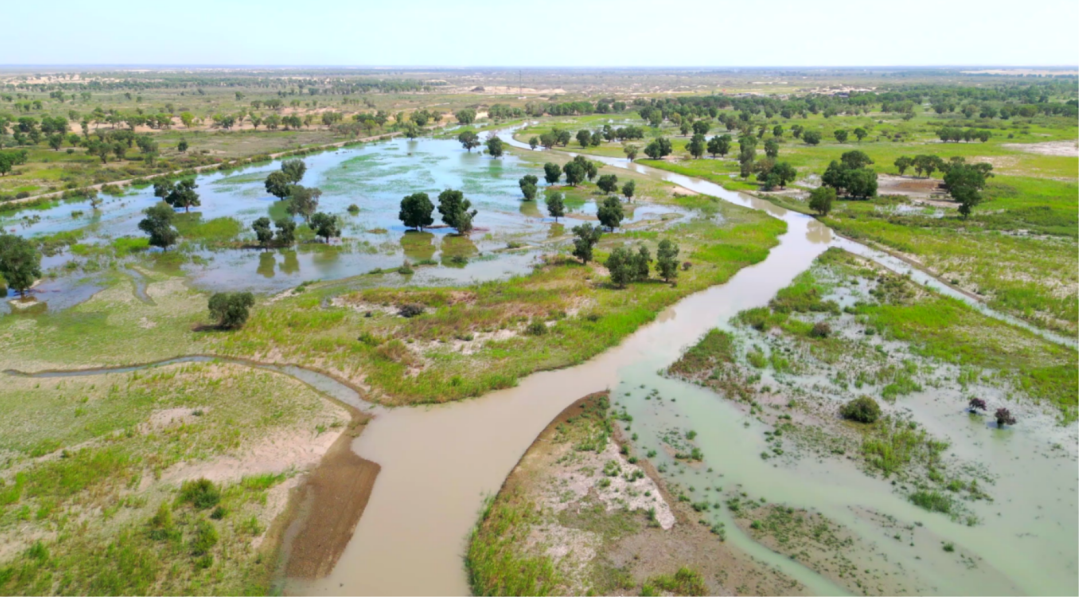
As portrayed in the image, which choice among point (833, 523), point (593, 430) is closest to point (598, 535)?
point (593, 430)

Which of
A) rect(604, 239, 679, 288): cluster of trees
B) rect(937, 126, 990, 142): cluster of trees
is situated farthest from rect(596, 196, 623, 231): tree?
rect(937, 126, 990, 142): cluster of trees

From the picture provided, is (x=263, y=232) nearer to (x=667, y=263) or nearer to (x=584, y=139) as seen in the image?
(x=667, y=263)

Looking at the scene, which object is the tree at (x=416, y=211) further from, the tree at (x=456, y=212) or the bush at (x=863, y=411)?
the bush at (x=863, y=411)

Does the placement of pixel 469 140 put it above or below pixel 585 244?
above

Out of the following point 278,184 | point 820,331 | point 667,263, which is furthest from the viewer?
point 278,184

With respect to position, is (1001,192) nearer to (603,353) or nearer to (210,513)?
(603,353)

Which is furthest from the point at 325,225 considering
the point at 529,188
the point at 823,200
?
the point at 823,200

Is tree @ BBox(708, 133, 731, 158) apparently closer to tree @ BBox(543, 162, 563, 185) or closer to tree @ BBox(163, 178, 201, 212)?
tree @ BBox(543, 162, 563, 185)

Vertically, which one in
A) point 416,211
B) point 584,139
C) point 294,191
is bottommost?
point 416,211
